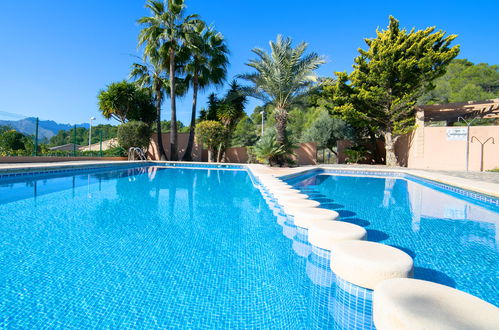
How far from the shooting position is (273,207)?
5.30 m

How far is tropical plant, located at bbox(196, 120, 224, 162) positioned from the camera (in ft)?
53.1

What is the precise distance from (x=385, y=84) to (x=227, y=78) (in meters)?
9.88

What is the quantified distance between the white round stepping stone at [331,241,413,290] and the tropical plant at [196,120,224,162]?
14.3m

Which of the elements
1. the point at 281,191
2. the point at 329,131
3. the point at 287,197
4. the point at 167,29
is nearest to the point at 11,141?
the point at 167,29

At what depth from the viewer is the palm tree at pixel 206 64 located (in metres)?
17.2

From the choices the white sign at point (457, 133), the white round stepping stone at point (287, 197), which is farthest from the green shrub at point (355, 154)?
the white round stepping stone at point (287, 197)

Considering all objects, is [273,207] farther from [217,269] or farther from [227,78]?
[227,78]

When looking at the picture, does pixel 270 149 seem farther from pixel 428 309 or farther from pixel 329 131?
pixel 428 309

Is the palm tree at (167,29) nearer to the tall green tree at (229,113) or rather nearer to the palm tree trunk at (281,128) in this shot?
the tall green tree at (229,113)

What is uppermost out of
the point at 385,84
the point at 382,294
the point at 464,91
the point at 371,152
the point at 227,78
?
the point at 464,91

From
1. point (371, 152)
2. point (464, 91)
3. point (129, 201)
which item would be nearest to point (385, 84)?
point (371, 152)

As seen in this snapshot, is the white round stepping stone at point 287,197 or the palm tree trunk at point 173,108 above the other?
the palm tree trunk at point 173,108

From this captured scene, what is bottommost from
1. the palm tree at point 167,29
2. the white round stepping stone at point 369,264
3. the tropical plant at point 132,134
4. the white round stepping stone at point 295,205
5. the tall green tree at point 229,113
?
the white round stepping stone at point 369,264

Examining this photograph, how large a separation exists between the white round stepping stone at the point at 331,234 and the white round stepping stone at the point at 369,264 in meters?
0.35
